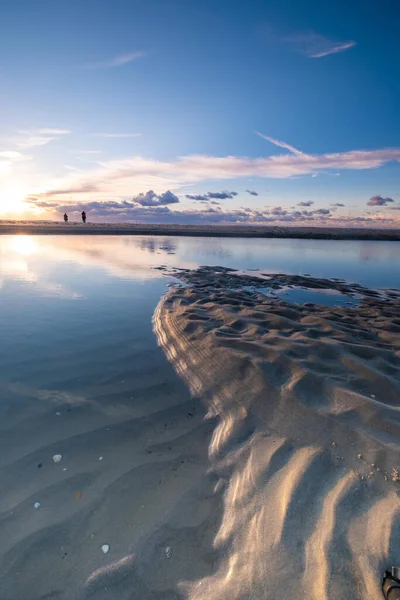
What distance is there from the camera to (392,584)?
7.14ft

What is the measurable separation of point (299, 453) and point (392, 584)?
144 cm

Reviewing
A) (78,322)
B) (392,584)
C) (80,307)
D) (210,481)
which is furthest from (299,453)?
(80,307)

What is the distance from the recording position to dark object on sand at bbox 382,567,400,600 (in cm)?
211

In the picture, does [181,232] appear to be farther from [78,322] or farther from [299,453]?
[299,453]

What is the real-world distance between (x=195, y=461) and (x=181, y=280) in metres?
11.3

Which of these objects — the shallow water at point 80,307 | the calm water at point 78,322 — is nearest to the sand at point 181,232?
the shallow water at point 80,307

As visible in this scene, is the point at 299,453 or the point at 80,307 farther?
the point at 80,307

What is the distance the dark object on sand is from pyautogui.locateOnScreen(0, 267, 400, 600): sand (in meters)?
0.05

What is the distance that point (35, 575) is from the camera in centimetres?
239

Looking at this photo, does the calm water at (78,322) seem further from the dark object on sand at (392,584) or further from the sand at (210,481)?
the dark object on sand at (392,584)

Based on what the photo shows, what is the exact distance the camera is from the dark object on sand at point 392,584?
6.93ft

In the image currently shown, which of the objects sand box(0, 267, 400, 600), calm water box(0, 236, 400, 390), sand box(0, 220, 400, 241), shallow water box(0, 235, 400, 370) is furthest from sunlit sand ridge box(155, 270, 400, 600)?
sand box(0, 220, 400, 241)

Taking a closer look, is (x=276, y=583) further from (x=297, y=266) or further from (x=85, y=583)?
(x=297, y=266)

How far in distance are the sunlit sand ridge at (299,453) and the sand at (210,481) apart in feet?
0.05
